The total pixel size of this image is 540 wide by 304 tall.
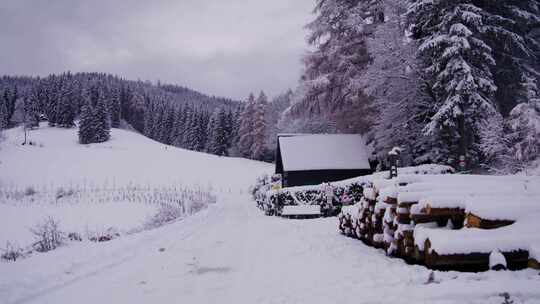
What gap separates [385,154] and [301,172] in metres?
5.54

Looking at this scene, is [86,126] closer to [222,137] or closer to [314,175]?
[222,137]

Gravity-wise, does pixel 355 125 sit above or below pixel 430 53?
below

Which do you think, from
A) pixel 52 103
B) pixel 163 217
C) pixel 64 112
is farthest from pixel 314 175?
pixel 52 103

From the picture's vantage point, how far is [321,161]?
2480 centimetres

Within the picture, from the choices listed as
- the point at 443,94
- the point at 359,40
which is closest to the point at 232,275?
the point at 443,94

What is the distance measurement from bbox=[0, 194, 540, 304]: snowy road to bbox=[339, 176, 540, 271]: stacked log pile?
0.27 meters

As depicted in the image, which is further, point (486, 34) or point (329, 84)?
point (329, 84)

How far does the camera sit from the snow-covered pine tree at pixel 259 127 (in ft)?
214

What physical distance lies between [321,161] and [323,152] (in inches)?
34.5

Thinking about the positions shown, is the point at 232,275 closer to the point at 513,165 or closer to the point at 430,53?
the point at 513,165

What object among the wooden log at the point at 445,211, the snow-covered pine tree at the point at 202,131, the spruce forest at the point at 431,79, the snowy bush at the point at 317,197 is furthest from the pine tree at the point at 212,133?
the wooden log at the point at 445,211

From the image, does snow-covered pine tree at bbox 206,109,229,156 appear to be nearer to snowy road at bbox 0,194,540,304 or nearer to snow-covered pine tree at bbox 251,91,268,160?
snow-covered pine tree at bbox 251,91,268,160

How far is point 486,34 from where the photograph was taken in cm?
1977

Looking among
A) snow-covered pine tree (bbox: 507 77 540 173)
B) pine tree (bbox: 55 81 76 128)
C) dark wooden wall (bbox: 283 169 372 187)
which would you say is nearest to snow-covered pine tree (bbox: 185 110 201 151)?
pine tree (bbox: 55 81 76 128)
